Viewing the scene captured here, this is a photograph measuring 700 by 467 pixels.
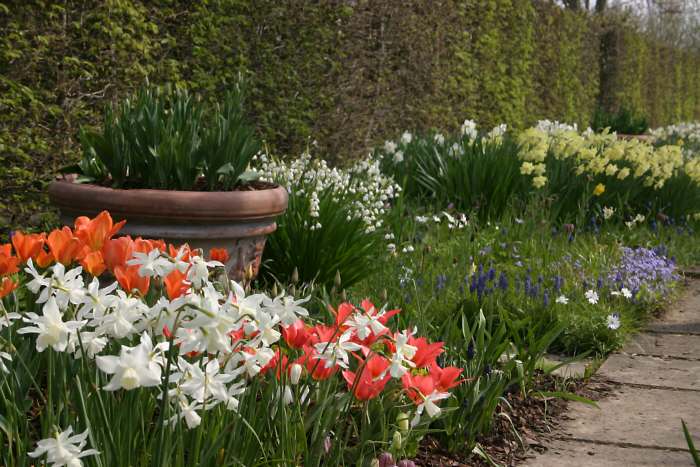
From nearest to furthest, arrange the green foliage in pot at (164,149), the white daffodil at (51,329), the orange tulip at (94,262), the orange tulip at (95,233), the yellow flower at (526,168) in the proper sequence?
the white daffodil at (51,329) → the orange tulip at (94,262) → the orange tulip at (95,233) → the green foliage in pot at (164,149) → the yellow flower at (526,168)

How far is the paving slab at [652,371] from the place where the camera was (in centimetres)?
374

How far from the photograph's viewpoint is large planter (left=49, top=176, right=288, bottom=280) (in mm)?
3783

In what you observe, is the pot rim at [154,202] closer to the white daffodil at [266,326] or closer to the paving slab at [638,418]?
the paving slab at [638,418]

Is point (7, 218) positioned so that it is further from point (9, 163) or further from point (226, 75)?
point (226, 75)

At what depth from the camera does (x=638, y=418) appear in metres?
3.27

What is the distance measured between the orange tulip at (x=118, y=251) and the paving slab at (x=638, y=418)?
1.72 m

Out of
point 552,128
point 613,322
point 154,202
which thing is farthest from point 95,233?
point 552,128

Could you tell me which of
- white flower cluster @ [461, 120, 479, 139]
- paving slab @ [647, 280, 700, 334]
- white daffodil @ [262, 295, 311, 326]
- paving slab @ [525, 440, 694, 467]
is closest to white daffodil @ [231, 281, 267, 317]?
white daffodil @ [262, 295, 311, 326]

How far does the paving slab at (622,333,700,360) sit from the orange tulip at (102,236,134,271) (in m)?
2.85

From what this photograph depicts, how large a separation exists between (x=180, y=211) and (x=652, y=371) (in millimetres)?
2172

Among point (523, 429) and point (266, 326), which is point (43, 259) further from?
point (523, 429)

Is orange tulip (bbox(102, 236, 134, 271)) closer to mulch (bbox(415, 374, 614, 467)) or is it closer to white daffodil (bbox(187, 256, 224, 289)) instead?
white daffodil (bbox(187, 256, 224, 289))

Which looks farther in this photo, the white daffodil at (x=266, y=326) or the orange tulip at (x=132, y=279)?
the orange tulip at (x=132, y=279)

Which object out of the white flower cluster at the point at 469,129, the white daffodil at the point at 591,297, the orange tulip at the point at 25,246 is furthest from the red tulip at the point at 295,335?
the white flower cluster at the point at 469,129
